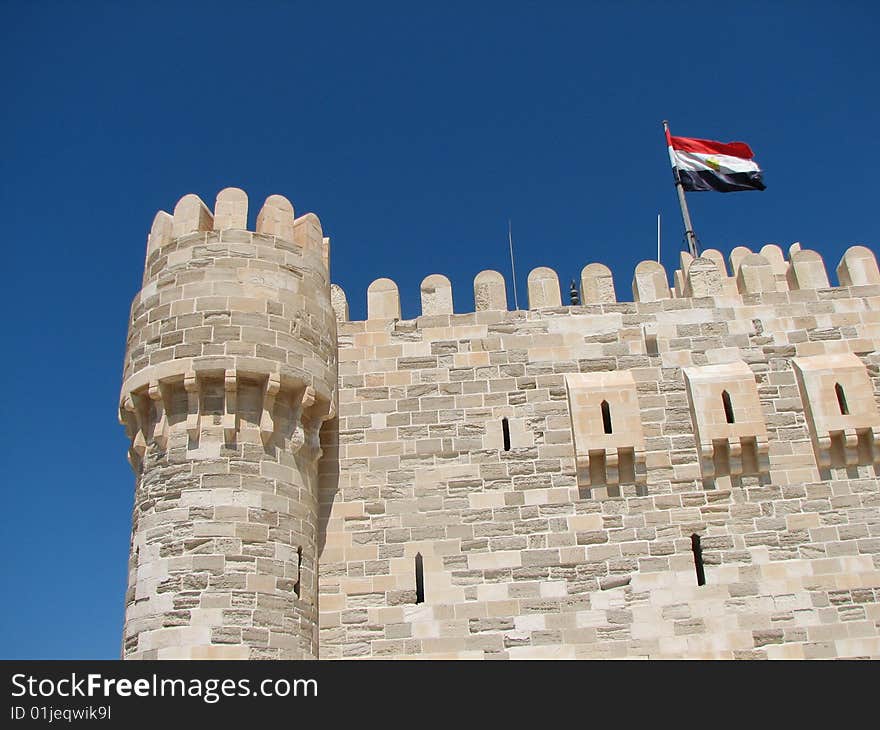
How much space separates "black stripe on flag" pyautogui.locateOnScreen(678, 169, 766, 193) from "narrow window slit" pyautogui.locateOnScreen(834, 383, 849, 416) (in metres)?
5.63

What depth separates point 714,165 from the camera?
1595cm

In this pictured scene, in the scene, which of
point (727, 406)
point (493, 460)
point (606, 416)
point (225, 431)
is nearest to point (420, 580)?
point (493, 460)

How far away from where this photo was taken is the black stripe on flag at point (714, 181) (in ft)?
51.8

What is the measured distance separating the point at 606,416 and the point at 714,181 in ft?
22.0

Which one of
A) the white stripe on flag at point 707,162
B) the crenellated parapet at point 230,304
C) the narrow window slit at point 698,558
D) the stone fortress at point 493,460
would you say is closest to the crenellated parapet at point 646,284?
the stone fortress at point 493,460

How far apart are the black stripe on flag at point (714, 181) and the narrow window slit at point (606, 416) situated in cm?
626

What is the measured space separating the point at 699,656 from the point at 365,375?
518cm

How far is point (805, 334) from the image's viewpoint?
461 inches

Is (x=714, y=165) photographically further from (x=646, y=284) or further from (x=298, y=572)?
(x=298, y=572)

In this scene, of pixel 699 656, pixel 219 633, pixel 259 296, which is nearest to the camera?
pixel 219 633


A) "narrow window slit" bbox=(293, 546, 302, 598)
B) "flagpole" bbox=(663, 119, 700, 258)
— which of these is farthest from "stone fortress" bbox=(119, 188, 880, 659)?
"flagpole" bbox=(663, 119, 700, 258)

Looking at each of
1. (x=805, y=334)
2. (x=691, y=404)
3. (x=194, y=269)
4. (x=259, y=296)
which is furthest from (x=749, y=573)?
(x=194, y=269)

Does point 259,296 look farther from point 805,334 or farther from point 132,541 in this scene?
point 805,334

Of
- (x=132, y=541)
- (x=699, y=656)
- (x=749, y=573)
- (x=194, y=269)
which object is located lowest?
(x=699, y=656)
